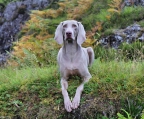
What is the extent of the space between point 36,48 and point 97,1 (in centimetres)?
397

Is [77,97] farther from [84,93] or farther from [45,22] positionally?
[45,22]

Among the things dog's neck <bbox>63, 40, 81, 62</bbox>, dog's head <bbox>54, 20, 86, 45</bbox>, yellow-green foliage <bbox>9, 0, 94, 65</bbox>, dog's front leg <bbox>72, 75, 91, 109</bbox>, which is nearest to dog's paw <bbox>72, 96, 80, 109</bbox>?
dog's front leg <bbox>72, 75, 91, 109</bbox>

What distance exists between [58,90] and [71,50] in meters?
0.76

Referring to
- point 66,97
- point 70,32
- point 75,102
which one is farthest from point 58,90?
point 70,32

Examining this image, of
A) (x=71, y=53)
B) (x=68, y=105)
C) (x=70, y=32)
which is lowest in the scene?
(x=68, y=105)

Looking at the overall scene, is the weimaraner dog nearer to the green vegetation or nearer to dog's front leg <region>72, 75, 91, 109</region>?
dog's front leg <region>72, 75, 91, 109</region>

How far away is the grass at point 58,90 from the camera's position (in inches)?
201

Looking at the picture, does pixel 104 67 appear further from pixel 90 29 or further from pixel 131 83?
pixel 90 29

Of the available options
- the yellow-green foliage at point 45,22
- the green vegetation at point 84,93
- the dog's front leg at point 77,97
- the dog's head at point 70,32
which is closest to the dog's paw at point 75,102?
the dog's front leg at point 77,97

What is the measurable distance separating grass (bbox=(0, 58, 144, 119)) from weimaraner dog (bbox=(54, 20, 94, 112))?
0.17m

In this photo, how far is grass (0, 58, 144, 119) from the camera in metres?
5.11

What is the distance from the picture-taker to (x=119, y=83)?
5.41 metres

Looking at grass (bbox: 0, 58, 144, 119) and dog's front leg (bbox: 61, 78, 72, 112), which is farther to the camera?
grass (bbox: 0, 58, 144, 119)

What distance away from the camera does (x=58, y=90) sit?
5.39 metres
